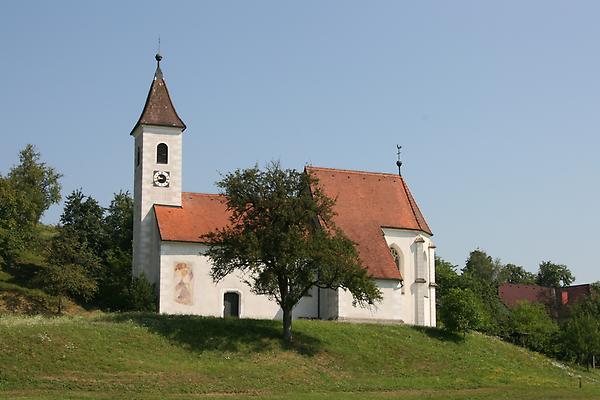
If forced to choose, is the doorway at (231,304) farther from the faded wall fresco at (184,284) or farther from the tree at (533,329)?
the tree at (533,329)

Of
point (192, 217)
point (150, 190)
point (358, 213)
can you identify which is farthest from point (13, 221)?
point (358, 213)

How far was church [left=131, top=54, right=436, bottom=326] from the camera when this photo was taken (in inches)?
2334

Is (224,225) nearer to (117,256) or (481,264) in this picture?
(117,256)

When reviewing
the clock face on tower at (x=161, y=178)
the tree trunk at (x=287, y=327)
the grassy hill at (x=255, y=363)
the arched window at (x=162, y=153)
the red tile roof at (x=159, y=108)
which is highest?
the red tile roof at (x=159, y=108)

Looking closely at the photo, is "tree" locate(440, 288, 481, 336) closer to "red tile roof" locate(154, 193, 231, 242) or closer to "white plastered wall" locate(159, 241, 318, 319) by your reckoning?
"white plastered wall" locate(159, 241, 318, 319)

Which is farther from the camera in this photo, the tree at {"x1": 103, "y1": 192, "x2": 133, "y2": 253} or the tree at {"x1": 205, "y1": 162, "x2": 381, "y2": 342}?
the tree at {"x1": 103, "y1": 192, "x2": 133, "y2": 253}


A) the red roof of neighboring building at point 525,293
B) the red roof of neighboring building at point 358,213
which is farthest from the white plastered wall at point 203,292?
the red roof of neighboring building at point 525,293

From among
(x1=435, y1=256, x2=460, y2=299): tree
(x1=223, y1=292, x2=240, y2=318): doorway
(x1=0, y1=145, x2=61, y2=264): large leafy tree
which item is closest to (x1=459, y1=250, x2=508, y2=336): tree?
(x1=435, y1=256, x2=460, y2=299): tree

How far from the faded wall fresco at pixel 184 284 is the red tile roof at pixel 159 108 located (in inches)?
413

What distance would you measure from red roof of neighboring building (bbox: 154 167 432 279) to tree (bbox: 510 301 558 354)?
12.5 m

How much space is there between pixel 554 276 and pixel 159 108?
302 feet

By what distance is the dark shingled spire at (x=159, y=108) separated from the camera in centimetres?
6366

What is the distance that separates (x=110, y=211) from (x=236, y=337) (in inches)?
1133

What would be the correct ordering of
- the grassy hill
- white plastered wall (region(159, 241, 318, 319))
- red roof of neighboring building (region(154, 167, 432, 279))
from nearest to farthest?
the grassy hill
white plastered wall (region(159, 241, 318, 319))
red roof of neighboring building (region(154, 167, 432, 279))
